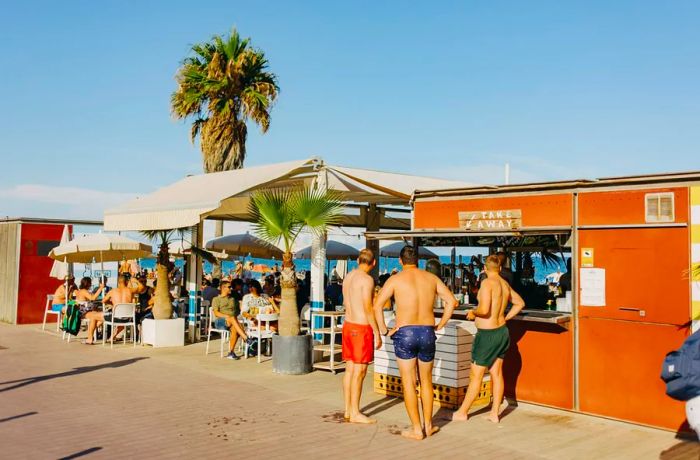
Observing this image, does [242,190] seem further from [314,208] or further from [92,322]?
[92,322]

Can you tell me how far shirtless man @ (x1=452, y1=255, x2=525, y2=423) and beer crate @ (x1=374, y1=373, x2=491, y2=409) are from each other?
43 cm

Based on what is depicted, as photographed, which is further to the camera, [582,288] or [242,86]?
[242,86]

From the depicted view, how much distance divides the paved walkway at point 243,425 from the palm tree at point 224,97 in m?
14.0

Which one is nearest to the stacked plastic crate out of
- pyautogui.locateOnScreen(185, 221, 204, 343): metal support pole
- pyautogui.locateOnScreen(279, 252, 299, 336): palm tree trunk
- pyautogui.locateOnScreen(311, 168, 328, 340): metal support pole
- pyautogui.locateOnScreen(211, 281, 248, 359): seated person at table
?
pyautogui.locateOnScreen(279, 252, 299, 336): palm tree trunk

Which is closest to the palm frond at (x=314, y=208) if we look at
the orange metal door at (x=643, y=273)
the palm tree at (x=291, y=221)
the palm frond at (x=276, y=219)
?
the palm tree at (x=291, y=221)

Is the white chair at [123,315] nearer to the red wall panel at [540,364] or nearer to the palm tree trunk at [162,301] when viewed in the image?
the palm tree trunk at [162,301]

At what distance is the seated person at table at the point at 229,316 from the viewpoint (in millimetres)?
11156

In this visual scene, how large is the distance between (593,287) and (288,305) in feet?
14.0

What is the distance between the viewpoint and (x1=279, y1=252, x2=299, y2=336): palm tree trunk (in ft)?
32.0

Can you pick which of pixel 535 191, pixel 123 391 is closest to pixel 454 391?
pixel 535 191

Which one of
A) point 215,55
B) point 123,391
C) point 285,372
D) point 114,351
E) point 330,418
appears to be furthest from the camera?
point 215,55

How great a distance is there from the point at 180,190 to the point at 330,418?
22.5ft

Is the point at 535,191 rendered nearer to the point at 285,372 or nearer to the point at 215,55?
the point at 285,372

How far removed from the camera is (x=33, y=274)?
1727 centimetres
